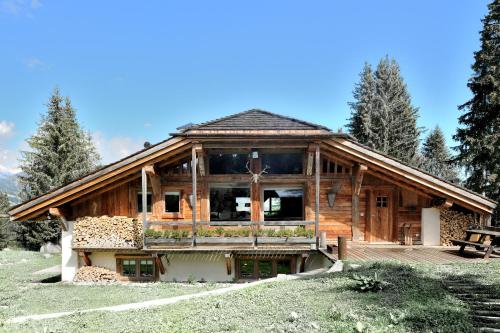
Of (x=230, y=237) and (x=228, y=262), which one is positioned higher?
(x=230, y=237)

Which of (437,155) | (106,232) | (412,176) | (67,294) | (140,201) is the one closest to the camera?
(67,294)

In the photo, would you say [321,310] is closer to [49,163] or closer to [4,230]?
[49,163]

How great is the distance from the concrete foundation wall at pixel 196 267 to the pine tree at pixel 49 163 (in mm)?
15763

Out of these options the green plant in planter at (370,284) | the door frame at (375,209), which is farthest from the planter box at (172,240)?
the door frame at (375,209)

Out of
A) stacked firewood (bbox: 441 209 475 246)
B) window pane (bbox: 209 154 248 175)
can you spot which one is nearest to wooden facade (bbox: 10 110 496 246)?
window pane (bbox: 209 154 248 175)

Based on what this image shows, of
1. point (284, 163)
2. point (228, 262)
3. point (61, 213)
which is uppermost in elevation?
point (284, 163)

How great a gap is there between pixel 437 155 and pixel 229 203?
3074cm

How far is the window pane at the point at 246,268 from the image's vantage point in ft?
42.7

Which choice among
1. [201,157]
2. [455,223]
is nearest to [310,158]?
[201,157]

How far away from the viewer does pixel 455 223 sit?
1350 cm

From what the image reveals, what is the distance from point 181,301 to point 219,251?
4275 millimetres

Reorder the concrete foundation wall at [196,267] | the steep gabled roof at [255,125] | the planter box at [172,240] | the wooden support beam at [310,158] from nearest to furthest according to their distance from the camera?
the planter box at [172,240]
the steep gabled roof at [255,125]
the wooden support beam at [310,158]
the concrete foundation wall at [196,267]

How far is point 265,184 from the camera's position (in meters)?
13.9

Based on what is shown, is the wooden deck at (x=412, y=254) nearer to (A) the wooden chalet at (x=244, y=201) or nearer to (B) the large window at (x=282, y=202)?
(A) the wooden chalet at (x=244, y=201)
